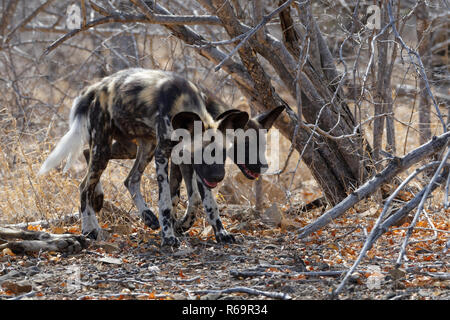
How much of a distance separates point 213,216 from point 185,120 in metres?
0.79

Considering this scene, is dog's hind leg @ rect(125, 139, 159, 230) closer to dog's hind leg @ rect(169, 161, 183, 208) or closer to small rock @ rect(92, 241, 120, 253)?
dog's hind leg @ rect(169, 161, 183, 208)

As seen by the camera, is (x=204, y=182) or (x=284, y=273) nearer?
(x=284, y=273)

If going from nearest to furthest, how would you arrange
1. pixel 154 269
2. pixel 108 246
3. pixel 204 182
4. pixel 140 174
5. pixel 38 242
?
pixel 154 269 < pixel 38 242 < pixel 108 246 < pixel 204 182 < pixel 140 174

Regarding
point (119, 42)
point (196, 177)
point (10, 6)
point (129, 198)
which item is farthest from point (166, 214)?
point (119, 42)

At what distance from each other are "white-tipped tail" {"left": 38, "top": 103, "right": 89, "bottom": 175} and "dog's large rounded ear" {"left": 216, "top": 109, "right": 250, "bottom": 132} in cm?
129

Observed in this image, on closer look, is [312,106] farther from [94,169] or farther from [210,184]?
[94,169]

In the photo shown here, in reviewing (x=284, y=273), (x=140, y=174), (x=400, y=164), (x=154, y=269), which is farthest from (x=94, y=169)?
(x=400, y=164)

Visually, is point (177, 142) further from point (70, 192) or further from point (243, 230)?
point (70, 192)

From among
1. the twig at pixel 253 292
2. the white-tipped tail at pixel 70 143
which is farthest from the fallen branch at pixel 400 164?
the white-tipped tail at pixel 70 143

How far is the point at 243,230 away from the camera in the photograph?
489 cm

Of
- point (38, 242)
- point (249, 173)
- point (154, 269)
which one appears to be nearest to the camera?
point (154, 269)

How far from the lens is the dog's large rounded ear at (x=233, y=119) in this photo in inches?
169

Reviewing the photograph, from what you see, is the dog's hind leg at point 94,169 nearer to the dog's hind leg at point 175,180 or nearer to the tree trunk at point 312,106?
the dog's hind leg at point 175,180

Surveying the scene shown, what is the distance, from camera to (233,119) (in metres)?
4.37
